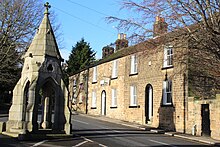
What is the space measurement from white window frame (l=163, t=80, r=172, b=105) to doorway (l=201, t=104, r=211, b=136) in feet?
13.7

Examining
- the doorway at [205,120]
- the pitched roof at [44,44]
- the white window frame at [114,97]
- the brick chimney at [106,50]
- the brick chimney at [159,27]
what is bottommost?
the doorway at [205,120]

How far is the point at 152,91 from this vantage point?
87.6ft

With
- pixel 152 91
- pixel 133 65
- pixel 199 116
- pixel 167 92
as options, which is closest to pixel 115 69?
pixel 133 65

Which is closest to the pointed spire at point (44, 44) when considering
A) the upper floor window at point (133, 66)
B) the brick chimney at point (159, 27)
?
the brick chimney at point (159, 27)

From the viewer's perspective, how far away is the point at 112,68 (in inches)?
1336

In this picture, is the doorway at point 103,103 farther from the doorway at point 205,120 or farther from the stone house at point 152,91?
the doorway at point 205,120

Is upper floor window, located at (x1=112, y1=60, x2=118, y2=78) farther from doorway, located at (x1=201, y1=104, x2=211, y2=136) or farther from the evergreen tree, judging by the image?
the evergreen tree

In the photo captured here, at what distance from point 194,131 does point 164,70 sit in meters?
5.97

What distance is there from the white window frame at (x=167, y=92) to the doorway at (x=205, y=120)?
4.16m

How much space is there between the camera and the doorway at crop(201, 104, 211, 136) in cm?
1981

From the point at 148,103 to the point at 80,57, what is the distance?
29.5 metres

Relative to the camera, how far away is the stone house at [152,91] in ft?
32.9

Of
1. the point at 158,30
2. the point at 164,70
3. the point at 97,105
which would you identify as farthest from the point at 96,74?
the point at 158,30

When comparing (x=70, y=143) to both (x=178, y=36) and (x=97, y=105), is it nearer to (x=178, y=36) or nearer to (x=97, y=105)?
(x=178, y=36)
